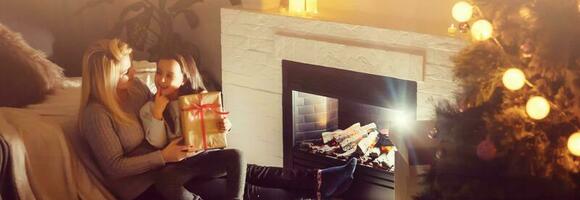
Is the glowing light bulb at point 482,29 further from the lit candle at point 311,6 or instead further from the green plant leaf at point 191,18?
the green plant leaf at point 191,18

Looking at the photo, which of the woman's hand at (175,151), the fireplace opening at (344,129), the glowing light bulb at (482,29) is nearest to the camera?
the glowing light bulb at (482,29)

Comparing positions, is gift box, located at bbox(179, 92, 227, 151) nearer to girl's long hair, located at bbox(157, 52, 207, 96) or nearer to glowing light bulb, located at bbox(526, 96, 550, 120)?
girl's long hair, located at bbox(157, 52, 207, 96)

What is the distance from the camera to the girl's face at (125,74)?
8.39 feet

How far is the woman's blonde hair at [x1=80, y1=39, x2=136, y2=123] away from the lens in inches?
98.8

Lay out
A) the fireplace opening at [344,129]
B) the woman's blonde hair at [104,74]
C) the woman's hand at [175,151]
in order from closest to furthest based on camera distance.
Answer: the woman's blonde hair at [104,74] → the woman's hand at [175,151] → the fireplace opening at [344,129]

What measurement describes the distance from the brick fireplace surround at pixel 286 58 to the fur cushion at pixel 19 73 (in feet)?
2.71

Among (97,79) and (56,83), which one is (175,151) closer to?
(97,79)

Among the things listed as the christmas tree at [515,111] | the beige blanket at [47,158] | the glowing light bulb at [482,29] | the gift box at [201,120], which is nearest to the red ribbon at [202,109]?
the gift box at [201,120]

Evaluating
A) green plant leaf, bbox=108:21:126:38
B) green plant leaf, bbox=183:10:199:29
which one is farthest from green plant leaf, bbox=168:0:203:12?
green plant leaf, bbox=108:21:126:38

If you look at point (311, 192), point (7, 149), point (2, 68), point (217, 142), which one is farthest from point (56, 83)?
point (311, 192)

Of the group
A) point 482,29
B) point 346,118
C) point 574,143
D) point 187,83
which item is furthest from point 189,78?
point 574,143

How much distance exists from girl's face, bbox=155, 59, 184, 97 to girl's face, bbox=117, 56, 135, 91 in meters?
0.10

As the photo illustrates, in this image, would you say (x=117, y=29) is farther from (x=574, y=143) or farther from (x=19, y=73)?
(x=574, y=143)

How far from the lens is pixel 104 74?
2506mm
